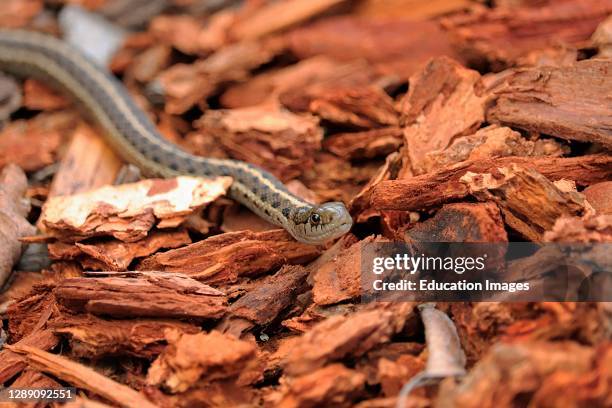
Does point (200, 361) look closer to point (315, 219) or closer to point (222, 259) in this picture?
point (222, 259)

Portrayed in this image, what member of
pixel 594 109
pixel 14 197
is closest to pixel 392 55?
pixel 594 109

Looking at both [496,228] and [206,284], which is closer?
[496,228]

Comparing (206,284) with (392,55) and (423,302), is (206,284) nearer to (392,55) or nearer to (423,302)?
(423,302)

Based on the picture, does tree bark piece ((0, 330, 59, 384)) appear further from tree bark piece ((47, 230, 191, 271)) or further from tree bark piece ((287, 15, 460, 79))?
tree bark piece ((287, 15, 460, 79))

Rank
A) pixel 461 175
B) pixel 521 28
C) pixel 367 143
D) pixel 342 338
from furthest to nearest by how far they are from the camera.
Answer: pixel 521 28 → pixel 367 143 → pixel 461 175 → pixel 342 338

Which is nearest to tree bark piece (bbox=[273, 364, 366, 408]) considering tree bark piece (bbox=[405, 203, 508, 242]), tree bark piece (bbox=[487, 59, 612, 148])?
tree bark piece (bbox=[405, 203, 508, 242])

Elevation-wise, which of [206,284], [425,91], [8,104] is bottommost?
[206,284]

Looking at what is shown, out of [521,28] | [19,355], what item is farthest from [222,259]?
[521,28]
